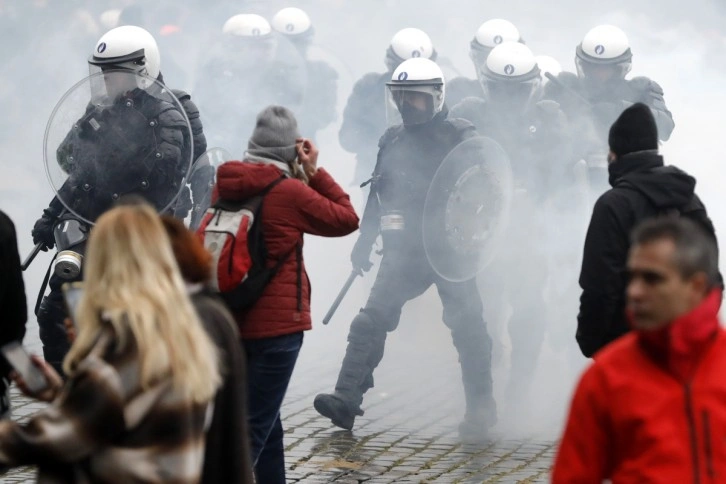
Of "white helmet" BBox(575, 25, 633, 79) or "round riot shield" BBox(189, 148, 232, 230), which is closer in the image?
"round riot shield" BBox(189, 148, 232, 230)

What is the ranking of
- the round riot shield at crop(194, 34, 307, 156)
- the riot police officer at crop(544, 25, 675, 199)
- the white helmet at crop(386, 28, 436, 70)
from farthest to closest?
the white helmet at crop(386, 28, 436, 70) → the round riot shield at crop(194, 34, 307, 156) → the riot police officer at crop(544, 25, 675, 199)

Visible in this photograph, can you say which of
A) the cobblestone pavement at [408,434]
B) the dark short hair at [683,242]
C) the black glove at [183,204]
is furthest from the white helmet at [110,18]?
the dark short hair at [683,242]

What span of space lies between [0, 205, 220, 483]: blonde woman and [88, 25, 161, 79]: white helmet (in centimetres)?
409

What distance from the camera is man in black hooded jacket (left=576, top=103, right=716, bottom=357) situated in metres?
4.52

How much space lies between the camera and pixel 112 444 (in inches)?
113

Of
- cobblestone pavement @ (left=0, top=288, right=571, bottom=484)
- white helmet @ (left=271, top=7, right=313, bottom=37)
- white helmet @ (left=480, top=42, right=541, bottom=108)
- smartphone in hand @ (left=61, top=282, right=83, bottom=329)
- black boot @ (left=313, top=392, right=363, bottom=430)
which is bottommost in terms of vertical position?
cobblestone pavement @ (left=0, top=288, right=571, bottom=484)

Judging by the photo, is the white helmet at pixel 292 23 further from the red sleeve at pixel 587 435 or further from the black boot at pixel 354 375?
the red sleeve at pixel 587 435

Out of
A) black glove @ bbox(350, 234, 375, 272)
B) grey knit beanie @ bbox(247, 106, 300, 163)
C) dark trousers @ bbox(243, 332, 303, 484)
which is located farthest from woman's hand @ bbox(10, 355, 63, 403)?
Result: black glove @ bbox(350, 234, 375, 272)

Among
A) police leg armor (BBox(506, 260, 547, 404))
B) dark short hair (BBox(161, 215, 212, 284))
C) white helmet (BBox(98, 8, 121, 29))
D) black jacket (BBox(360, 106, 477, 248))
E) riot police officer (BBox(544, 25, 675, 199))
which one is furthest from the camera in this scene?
white helmet (BBox(98, 8, 121, 29))

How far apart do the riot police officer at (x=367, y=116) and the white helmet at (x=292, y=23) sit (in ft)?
6.94

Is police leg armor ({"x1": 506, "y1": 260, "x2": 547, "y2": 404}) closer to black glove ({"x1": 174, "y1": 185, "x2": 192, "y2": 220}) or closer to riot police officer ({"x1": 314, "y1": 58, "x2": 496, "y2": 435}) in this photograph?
riot police officer ({"x1": 314, "y1": 58, "x2": 496, "y2": 435})

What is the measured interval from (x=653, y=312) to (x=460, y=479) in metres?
3.39

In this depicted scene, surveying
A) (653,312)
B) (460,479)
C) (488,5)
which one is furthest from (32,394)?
(488,5)

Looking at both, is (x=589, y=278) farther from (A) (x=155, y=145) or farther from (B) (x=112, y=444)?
(A) (x=155, y=145)
